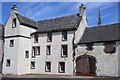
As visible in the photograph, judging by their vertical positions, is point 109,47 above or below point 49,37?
below

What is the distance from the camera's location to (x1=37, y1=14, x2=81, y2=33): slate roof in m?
30.8

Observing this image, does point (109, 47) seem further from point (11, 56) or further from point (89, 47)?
point (11, 56)

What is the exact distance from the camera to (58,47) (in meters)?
30.8

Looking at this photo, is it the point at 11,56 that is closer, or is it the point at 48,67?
the point at 48,67

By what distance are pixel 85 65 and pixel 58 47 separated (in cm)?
540

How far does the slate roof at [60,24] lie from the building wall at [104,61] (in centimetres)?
490

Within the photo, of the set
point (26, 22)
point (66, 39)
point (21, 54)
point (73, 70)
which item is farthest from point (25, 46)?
point (73, 70)

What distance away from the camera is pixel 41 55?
32469 millimetres

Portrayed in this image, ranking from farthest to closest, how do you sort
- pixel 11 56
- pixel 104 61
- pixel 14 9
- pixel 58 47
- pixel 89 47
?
pixel 14 9 < pixel 11 56 < pixel 58 47 < pixel 89 47 < pixel 104 61

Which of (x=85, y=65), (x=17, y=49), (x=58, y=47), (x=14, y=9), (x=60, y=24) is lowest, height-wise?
(x=85, y=65)

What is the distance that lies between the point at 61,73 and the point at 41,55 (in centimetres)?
509

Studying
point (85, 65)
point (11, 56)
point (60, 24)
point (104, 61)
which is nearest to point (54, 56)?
point (85, 65)

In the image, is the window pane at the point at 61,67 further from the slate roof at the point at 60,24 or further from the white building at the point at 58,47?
the slate roof at the point at 60,24

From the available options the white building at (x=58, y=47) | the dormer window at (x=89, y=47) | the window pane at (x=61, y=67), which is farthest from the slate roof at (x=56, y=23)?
the window pane at (x=61, y=67)
